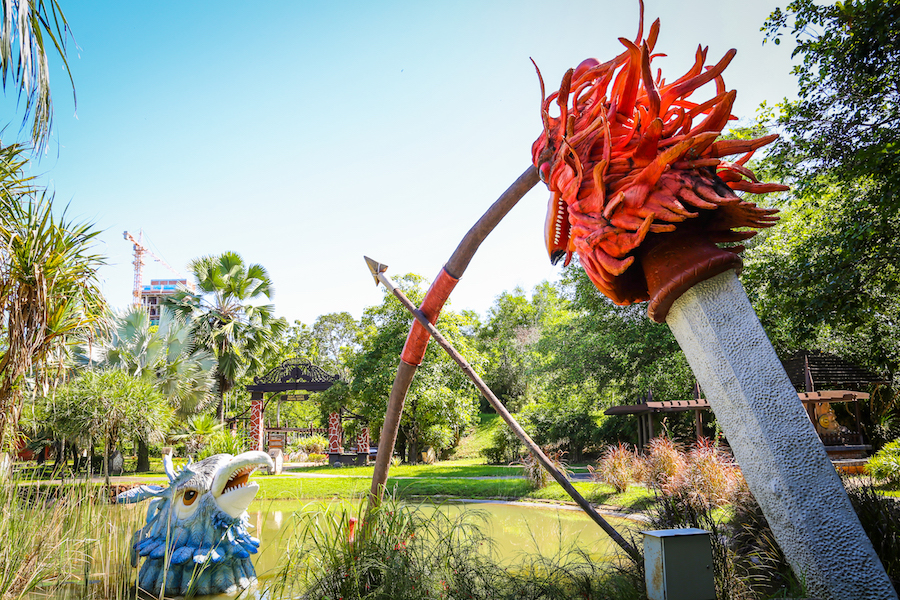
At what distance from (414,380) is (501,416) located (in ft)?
46.2

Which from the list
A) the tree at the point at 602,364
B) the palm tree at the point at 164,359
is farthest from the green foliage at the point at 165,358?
the tree at the point at 602,364

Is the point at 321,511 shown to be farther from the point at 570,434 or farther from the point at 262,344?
the point at 262,344

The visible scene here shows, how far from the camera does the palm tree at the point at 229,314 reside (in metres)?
19.0

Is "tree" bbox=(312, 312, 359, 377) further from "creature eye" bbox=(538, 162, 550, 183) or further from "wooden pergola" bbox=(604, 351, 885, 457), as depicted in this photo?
"creature eye" bbox=(538, 162, 550, 183)

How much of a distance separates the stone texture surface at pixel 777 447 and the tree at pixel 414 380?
1547 cm

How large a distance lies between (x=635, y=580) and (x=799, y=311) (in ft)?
14.0

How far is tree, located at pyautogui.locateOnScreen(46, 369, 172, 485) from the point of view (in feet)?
31.1

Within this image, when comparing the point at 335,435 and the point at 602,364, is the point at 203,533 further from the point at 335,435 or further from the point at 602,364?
the point at 335,435

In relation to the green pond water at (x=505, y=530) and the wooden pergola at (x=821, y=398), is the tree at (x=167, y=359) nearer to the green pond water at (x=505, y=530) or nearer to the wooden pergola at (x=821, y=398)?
the green pond water at (x=505, y=530)

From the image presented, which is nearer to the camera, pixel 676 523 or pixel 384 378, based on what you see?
pixel 676 523

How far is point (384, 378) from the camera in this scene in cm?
1809

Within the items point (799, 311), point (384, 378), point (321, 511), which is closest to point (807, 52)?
point (799, 311)

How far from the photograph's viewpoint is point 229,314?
1955 cm

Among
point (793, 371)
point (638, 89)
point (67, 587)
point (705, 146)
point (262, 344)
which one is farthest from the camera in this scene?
point (262, 344)
